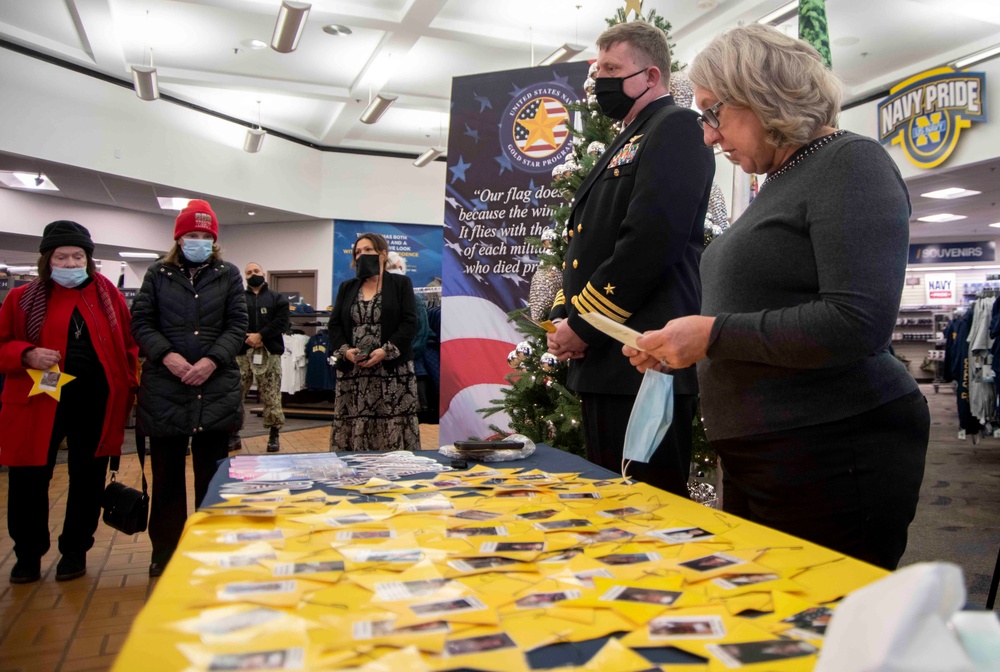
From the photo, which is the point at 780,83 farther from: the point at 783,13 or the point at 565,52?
the point at 565,52

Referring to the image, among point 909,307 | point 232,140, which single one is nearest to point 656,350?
point 232,140

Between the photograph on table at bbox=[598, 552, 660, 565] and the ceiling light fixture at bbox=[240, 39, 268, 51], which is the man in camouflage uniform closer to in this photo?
the ceiling light fixture at bbox=[240, 39, 268, 51]

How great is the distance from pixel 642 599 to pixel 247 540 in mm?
483

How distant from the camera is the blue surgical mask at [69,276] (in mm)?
3031

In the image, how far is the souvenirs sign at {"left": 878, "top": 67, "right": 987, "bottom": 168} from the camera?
27.9 feet

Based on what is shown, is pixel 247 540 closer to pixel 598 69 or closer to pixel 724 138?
pixel 724 138

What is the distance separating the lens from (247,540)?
92 centimetres

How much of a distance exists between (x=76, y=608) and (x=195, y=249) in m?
1.43

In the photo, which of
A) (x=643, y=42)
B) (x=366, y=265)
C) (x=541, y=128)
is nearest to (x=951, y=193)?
(x=541, y=128)

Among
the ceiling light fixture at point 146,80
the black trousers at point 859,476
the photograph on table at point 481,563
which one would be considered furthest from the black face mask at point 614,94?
the ceiling light fixture at point 146,80

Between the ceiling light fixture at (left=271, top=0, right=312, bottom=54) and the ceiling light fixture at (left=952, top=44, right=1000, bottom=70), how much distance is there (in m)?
6.83

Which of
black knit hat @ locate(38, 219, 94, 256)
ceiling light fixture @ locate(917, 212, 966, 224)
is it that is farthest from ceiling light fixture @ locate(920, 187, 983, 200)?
black knit hat @ locate(38, 219, 94, 256)

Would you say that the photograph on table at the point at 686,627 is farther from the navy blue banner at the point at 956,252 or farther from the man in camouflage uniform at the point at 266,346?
the navy blue banner at the point at 956,252

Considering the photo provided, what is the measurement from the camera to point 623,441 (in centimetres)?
178
